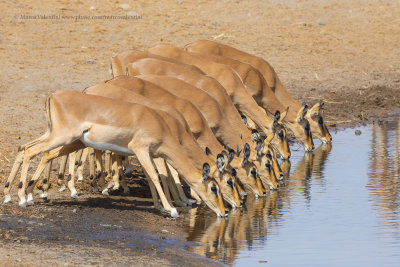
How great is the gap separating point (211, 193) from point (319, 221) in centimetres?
130

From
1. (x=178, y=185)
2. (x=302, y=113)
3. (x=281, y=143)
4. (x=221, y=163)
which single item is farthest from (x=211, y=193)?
(x=302, y=113)

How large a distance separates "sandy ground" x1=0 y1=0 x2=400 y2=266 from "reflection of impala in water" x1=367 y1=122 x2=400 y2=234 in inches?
63.6

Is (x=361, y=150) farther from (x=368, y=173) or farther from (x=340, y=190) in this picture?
(x=340, y=190)

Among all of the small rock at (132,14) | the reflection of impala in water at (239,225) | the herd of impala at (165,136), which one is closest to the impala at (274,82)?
the herd of impala at (165,136)

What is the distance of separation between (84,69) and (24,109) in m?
3.51

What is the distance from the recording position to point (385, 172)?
1280 centimetres

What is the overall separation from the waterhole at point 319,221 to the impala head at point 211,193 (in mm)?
124

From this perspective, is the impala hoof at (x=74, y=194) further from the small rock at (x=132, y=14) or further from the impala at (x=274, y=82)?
the small rock at (x=132, y=14)

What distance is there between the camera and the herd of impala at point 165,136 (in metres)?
10.2

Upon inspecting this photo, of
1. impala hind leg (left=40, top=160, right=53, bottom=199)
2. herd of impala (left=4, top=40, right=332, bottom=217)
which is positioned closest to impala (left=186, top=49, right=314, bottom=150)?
herd of impala (left=4, top=40, right=332, bottom=217)

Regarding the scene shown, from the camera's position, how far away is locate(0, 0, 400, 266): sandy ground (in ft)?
28.2

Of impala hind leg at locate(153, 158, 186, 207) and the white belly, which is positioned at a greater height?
the white belly

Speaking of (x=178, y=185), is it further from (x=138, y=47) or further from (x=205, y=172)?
(x=138, y=47)

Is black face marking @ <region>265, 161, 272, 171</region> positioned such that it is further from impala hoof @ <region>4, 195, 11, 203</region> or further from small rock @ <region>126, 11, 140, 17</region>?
small rock @ <region>126, 11, 140, 17</region>
